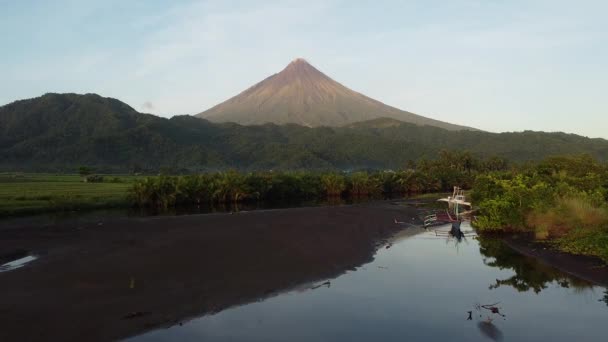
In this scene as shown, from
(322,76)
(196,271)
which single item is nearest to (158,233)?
(196,271)

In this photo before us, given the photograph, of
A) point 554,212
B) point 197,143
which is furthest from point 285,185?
point 197,143

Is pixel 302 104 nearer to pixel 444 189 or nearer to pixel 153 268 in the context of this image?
pixel 444 189

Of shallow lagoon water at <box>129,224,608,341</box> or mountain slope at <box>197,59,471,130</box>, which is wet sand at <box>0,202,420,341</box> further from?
mountain slope at <box>197,59,471,130</box>

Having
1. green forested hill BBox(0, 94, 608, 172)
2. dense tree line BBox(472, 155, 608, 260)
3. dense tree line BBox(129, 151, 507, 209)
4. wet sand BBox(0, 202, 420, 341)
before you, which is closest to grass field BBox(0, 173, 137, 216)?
dense tree line BBox(129, 151, 507, 209)

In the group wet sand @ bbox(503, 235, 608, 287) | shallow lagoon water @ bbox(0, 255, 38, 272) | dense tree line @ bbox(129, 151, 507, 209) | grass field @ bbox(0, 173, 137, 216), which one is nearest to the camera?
wet sand @ bbox(503, 235, 608, 287)

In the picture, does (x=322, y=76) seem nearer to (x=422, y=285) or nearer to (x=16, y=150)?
(x=16, y=150)
